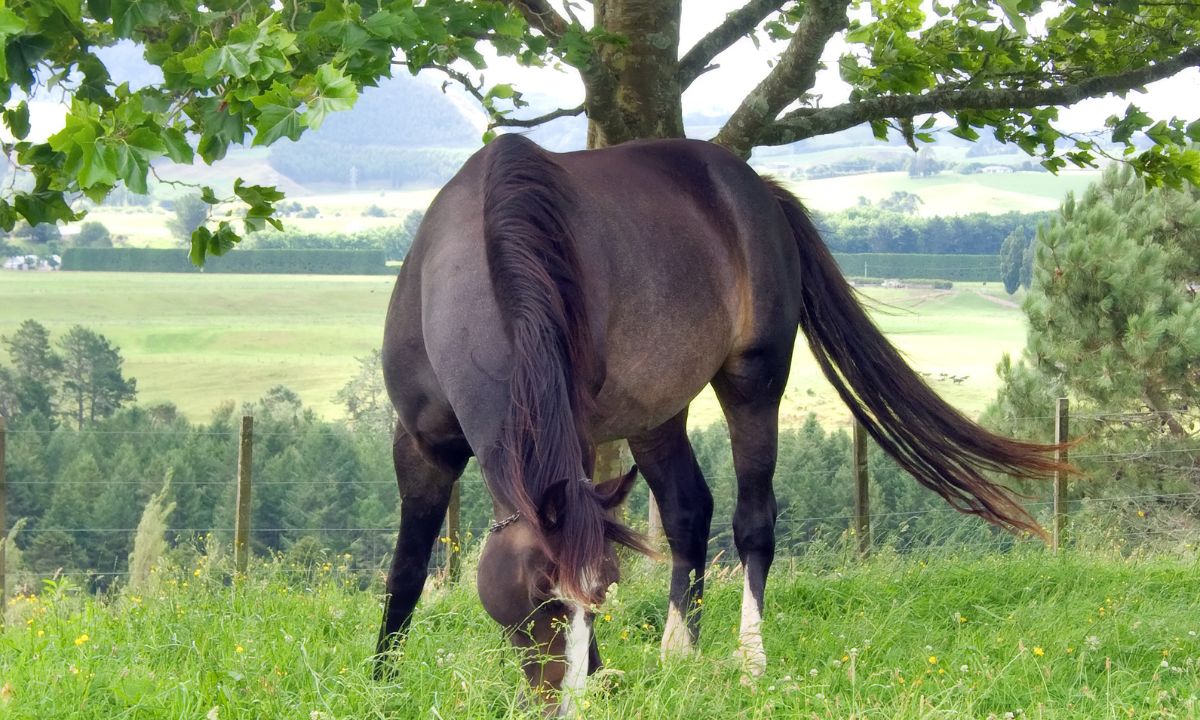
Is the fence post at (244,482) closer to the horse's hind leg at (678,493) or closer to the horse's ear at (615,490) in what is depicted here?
the horse's hind leg at (678,493)

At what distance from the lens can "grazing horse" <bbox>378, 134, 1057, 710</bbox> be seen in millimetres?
2738

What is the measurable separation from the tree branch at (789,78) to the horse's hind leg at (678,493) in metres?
2.10

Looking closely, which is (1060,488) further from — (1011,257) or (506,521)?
(1011,257)

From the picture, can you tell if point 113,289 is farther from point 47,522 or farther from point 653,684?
point 653,684

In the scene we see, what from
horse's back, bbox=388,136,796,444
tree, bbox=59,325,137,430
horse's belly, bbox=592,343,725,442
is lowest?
tree, bbox=59,325,137,430

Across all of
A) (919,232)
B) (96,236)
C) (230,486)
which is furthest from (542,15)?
(96,236)

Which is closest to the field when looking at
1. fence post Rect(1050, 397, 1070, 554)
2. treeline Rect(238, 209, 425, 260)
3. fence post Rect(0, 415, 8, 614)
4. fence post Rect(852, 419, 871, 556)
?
treeline Rect(238, 209, 425, 260)

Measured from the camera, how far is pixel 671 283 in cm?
390

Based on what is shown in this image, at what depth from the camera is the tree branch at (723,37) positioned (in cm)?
614

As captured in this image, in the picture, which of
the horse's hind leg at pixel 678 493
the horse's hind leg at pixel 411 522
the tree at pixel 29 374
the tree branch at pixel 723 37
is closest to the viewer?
the horse's hind leg at pixel 411 522

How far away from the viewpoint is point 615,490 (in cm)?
267

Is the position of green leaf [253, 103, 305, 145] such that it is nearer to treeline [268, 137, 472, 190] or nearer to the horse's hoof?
the horse's hoof

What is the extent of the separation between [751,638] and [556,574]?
5.91 feet

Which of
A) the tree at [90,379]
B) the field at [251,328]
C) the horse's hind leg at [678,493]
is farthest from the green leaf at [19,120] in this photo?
the field at [251,328]
